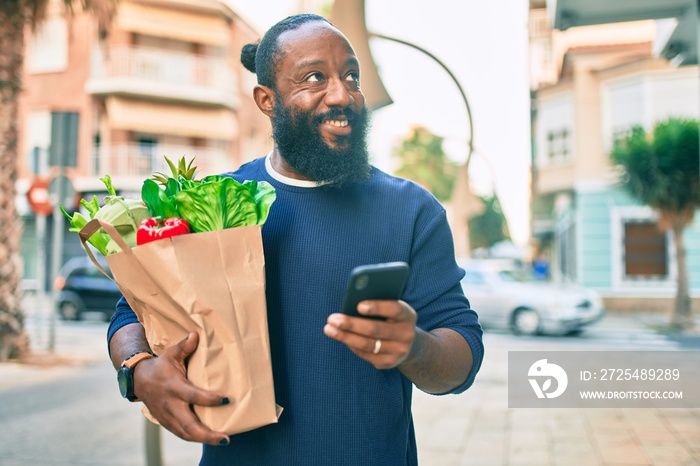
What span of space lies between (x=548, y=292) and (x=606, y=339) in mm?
1340

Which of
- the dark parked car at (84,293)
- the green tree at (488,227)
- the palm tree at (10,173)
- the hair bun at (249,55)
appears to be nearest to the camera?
the hair bun at (249,55)

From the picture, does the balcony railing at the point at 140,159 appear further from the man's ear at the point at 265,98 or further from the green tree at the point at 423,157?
the man's ear at the point at 265,98

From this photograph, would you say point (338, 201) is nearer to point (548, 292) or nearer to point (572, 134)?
point (548, 292)

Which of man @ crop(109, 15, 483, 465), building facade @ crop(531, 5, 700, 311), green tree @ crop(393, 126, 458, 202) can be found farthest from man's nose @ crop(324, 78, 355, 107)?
green tree @ crop(393, 126, 458, 202)

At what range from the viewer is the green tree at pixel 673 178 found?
569 inches

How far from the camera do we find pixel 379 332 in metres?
1.17

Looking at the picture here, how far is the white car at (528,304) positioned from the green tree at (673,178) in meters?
2.18

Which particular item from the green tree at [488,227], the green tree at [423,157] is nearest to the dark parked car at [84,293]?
the green tree at [423,157]

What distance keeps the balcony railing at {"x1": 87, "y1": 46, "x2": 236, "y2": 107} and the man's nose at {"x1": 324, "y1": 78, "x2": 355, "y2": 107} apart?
72.8 feet

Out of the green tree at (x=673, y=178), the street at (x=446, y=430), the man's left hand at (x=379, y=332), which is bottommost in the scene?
the street at (x=446, y=430)

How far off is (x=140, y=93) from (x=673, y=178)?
15.7 meters

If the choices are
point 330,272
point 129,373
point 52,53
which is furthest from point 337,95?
point 52,53

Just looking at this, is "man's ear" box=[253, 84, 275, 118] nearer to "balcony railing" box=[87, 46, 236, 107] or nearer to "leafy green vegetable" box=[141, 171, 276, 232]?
"leafy green vegetable" box=[141, 171, 276, 232]

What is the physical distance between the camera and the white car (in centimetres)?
1339
